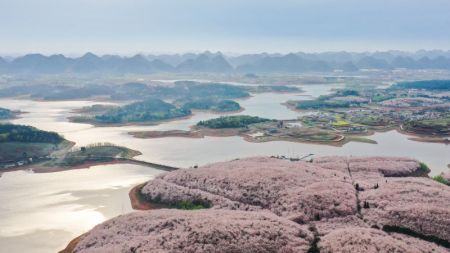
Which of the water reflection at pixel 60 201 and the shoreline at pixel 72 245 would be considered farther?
the water reflection at pixel 60 201

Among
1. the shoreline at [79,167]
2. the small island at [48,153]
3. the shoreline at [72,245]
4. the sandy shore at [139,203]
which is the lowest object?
the shoreline at [72,245]

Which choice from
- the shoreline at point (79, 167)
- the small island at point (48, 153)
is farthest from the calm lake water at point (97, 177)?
the small island at point (48, 153)

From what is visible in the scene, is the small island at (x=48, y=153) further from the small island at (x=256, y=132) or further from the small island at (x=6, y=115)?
the small island at (x=6, y=115)

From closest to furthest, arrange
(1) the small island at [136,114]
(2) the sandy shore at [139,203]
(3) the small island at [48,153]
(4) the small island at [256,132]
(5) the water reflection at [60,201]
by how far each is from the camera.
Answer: (5) the water reflection at [60,201] → (2) the sandy shore at [139,203] → (3) the small island at [48,153] → (4) the small island at [256,132] → (1) the small island at [136,114]

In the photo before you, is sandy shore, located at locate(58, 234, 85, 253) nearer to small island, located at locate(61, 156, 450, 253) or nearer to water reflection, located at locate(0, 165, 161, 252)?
small island, located at locate(61, 156, 450, 253)

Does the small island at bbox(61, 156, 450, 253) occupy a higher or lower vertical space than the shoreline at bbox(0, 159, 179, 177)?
higher

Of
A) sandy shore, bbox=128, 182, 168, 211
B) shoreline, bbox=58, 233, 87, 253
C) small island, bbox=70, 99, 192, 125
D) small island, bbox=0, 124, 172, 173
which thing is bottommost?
shoreline, bbox=58, 233, 87, 253

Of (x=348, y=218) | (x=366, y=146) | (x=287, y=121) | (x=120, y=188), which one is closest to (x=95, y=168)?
(x=120, y=188)

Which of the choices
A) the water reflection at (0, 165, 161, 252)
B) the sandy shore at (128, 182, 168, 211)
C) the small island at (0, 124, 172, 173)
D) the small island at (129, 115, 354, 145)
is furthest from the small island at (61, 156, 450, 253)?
the small island at (129, 115, 354, 145)

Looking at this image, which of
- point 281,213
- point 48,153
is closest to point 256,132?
point 48,153
